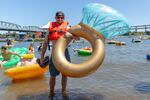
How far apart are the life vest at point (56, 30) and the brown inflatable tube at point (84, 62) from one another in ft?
0.37

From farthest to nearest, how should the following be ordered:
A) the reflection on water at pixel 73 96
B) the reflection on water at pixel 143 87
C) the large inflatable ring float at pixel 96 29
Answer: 1. the reflection on water at pixel 143 87
2. the reflection on water at pixel 73 96
3. the large inflatable ring float at pixel 96 29

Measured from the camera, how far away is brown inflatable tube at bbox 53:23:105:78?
5207 mm

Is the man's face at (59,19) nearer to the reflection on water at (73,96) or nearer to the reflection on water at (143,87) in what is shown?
the reflection on water at (73,96)

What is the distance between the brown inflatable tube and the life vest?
0.37 ft

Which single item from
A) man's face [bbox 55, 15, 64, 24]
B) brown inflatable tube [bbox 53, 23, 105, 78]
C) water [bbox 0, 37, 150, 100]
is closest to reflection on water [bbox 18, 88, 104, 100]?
water [bbox 0, 37, 150, 100]

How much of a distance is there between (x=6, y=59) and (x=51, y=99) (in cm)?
743

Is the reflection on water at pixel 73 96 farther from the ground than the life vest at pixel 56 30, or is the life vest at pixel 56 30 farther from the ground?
the life vest at pixel 56 30

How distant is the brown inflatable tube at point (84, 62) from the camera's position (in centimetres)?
521

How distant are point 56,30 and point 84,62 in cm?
87

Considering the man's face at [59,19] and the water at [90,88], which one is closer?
the man's face at [59,19]

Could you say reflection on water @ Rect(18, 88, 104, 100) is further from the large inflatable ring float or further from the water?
the large inflatable ring float

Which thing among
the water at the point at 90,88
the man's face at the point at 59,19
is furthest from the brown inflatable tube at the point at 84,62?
the water at the point at 90,88

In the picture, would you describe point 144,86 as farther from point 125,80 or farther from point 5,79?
point 5,79

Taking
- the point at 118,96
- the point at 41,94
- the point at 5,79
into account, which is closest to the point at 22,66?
the point at 5,79
